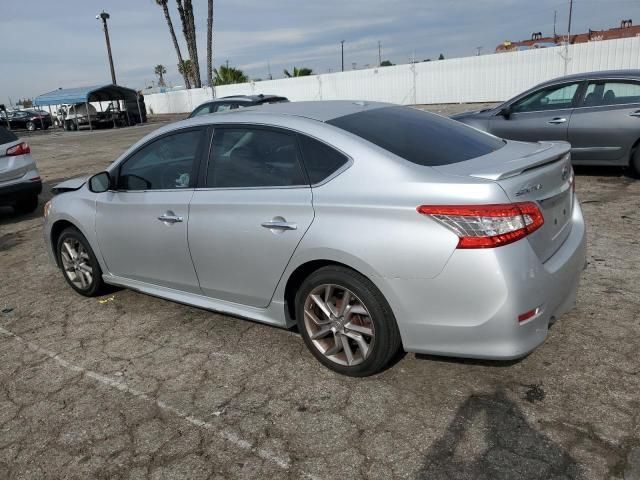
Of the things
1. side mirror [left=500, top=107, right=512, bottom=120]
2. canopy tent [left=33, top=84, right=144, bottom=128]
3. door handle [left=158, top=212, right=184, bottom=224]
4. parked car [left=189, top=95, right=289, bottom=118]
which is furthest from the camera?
canopy tent [left=33, top=84, right=144, bottom=128]

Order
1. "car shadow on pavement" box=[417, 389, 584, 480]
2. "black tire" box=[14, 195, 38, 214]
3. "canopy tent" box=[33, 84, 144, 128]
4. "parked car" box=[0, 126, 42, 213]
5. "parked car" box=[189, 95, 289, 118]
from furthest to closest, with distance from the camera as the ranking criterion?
"canopy tent" box=[33, 84, 144, 128], "parked car" box=[189, 95, 289, 118], "black tire" box=[14, 195, 38, 214], "parked car" box=[0, 126, 42, 213], "car shadow on pavement" box=[417, 389, 584, 480]

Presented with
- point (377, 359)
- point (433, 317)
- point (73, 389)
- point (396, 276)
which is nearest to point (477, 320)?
point (433, 317)

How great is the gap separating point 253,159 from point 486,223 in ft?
5.06

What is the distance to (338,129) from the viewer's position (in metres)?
3.19

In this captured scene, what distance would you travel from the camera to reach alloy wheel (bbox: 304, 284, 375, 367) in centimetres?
303

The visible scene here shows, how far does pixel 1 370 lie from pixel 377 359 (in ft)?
8.27

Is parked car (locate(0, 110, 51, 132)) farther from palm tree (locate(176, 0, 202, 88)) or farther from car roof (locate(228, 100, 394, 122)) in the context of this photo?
car roof (locate(228, 100, 394, 122))

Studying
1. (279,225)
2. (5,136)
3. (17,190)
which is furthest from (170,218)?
(5,136)

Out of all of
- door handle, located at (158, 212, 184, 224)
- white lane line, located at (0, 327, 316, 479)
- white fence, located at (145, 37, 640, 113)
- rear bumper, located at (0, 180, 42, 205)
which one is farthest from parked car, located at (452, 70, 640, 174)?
white fence, located at (145, 37, 640, 113)

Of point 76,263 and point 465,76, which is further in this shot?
point 465,76

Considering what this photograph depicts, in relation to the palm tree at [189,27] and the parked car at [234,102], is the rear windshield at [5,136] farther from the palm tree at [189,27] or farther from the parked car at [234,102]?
the palm tree at [189,27]

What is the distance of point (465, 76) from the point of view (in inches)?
1059

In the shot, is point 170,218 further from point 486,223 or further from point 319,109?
point 486,223

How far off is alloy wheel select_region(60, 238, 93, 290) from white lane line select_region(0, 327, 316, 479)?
714 millimetres
